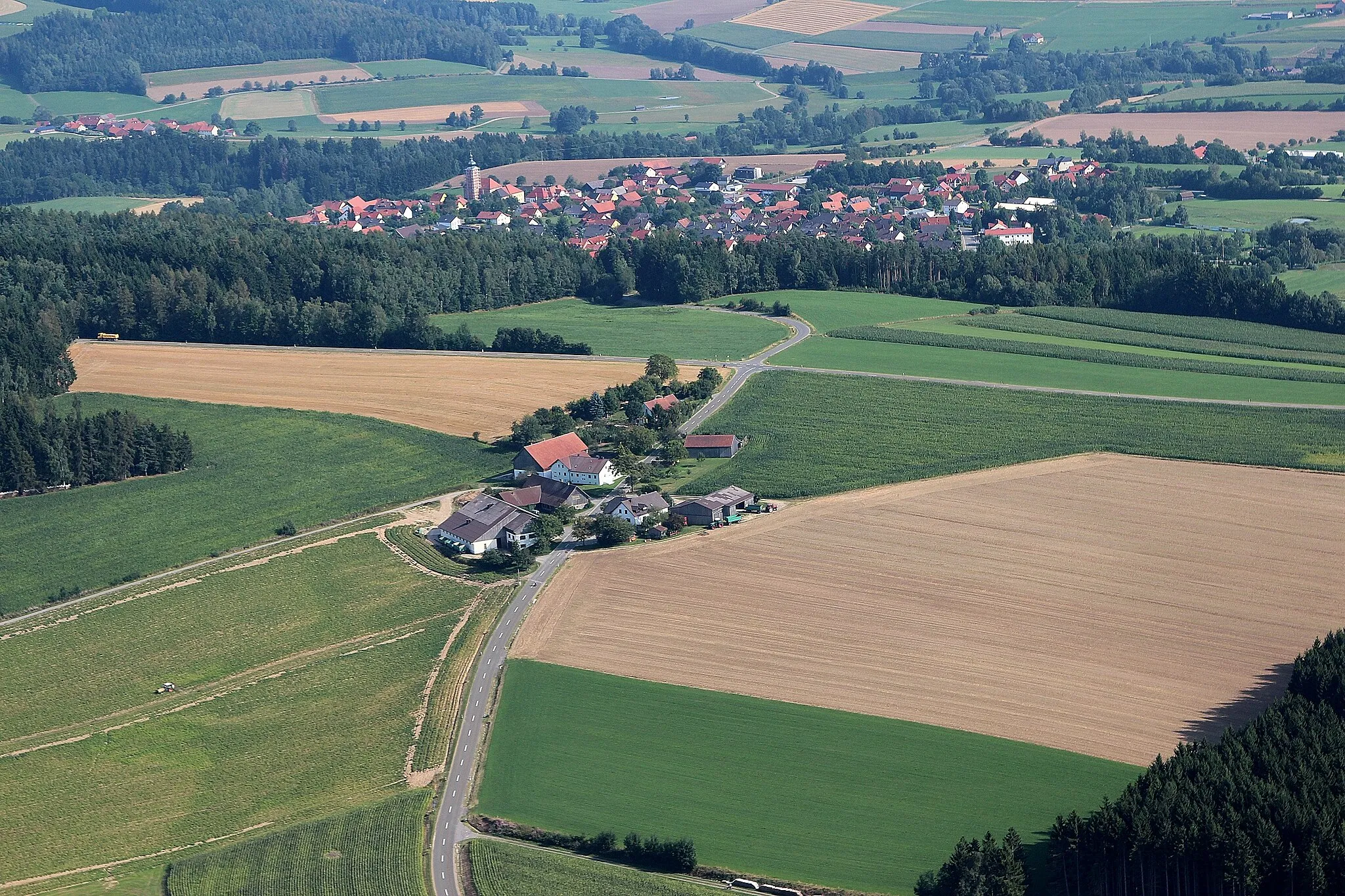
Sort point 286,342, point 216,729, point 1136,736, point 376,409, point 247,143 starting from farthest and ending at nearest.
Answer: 1. point 247,143
2. point 286,342
3. point 376,409
4. point 216,729
5. point 1136,736

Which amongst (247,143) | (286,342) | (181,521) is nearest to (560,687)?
(181,521)

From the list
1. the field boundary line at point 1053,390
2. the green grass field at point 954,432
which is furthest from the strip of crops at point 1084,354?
the green grass field at point 954,432

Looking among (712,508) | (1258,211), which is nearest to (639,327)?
(712,508)

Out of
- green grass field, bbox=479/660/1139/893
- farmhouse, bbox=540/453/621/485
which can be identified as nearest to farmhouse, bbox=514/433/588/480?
farmhouse, bbox=540/453/621/485

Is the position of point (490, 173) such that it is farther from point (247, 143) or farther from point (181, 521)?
point (181, 521)

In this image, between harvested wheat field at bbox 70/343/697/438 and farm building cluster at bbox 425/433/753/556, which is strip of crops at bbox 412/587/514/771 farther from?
harvested wheat field at bbox 70/343/697/438

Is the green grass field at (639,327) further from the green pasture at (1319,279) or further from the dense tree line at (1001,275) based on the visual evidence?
the green pasture at (1319,279)
